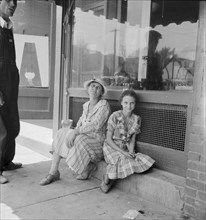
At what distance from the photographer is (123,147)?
3086 millimetres

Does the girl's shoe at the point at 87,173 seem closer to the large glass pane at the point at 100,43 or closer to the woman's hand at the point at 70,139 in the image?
the woman's hand at the point at 70,139

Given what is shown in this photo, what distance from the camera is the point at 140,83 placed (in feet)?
12.2

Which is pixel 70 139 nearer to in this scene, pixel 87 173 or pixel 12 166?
pixel 87 173

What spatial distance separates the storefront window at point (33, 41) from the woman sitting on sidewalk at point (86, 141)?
5121 millimetres

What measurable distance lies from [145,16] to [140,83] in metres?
1.97

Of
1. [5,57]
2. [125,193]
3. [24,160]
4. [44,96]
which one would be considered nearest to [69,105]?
[24,160]

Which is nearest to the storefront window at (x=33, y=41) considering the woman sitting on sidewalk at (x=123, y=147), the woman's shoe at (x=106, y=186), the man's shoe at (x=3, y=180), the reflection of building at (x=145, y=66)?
the reflection of building at (x=145, y=66)

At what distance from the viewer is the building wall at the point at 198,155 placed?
2234 mm

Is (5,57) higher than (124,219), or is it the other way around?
(5,57)

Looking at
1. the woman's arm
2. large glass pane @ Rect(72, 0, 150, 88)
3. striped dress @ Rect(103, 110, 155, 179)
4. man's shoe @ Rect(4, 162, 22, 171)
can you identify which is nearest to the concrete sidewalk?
man's shoe @ Rect(4, 162, 22, 171)

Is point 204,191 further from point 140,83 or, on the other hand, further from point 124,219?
point 140,83

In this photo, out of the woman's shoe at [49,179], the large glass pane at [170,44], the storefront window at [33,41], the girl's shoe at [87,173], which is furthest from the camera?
the storefront window at [33,41]

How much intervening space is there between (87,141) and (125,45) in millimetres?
2241

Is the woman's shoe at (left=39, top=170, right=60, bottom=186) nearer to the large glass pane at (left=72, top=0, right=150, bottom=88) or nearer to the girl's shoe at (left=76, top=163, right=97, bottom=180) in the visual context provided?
the girl's shoe at (left=76, top=163, right=97, bottom=180)
